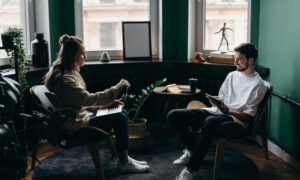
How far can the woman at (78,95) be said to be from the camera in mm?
2906

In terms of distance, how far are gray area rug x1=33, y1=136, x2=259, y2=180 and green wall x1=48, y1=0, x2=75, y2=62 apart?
1.21 metres

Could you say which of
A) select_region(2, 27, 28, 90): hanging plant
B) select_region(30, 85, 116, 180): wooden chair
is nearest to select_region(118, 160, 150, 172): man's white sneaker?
select_region(30, 85, 116, 180): wooden chair

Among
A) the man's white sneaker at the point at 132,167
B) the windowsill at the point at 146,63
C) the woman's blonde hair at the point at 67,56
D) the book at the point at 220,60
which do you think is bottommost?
the man's white sneaker at the point at 132,167

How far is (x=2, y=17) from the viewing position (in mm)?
3648

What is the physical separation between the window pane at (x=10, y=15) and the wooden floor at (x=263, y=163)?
1.09 meters

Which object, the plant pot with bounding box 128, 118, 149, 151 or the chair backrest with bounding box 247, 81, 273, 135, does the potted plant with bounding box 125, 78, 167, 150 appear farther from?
the chair backrest with bounding box 247, 81, 273, 135

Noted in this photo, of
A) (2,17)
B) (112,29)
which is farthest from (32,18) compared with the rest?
(112,29)

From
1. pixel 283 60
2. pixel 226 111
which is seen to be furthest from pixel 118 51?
pixel 283 60

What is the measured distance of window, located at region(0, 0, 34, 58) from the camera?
3.66 meters

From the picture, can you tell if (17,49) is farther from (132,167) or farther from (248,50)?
(248,50)

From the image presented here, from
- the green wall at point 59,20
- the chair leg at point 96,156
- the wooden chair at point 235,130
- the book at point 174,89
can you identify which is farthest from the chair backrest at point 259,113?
the green wall at point 59,20

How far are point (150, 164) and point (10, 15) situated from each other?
2.05m

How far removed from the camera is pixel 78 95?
291cm

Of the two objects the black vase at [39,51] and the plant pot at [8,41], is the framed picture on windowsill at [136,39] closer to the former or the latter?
the black vase at [39,51]
